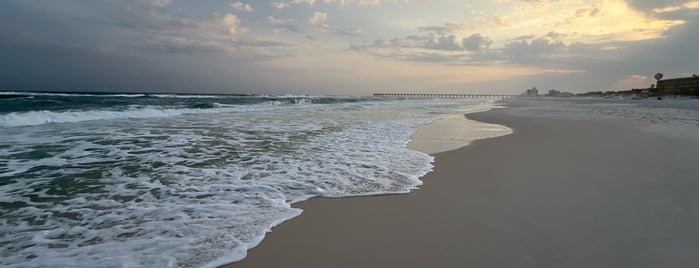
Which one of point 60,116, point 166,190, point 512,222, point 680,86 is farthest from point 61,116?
point 680,86

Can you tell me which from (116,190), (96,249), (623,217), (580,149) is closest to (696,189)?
(623,217)

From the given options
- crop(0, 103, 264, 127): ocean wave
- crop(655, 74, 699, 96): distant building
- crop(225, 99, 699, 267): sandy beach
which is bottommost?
crop(225, 99, 699, 267): sandy beach

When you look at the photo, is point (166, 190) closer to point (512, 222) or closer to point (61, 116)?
point (512, 222)

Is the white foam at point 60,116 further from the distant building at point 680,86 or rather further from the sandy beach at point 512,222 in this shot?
the distant building at point 680,86

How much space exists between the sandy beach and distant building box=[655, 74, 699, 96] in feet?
208

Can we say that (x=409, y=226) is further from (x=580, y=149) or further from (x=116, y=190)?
(x=580, y=149)

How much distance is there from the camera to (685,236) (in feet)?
8.24

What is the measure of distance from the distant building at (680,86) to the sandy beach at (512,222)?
6341cm

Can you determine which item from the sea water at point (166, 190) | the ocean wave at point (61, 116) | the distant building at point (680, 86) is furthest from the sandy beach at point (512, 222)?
the distant building at point (680, 86)

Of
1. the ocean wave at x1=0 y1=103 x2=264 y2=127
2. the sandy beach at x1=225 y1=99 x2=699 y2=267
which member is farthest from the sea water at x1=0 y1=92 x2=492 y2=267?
the ocean wave at x1=0 y1=103 x2=264 y2=127

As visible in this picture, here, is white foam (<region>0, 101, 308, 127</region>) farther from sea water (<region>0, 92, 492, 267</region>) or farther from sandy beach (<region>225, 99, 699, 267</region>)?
sandy beach (<region>225, 99, 699, 267</region>)

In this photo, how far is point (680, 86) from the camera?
5809 cm

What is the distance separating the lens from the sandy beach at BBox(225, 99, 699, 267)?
7.38 ft

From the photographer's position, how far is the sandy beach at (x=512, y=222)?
2.25 metres
